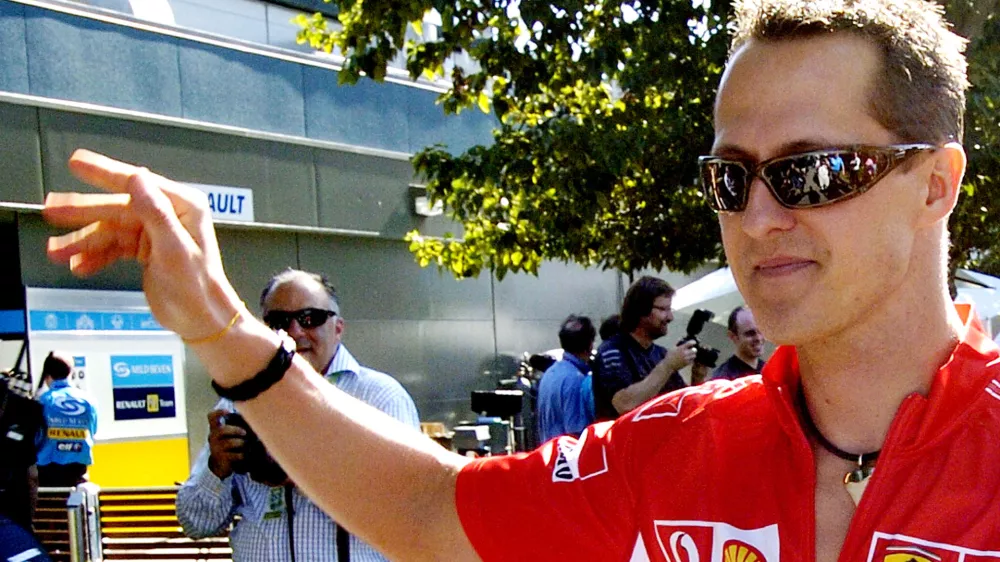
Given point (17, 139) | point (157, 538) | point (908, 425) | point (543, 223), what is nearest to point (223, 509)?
point (908, 425)

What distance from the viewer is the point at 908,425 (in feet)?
5.26

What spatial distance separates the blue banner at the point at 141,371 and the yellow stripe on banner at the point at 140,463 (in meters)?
0.62

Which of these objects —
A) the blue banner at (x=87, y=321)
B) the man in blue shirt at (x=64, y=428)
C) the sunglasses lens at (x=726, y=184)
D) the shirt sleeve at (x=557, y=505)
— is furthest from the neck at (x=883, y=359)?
the blue banner at (x=87, y=321)

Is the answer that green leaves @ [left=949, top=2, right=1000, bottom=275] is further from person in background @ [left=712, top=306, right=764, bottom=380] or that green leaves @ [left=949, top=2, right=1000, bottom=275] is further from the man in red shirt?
the man in red shirt

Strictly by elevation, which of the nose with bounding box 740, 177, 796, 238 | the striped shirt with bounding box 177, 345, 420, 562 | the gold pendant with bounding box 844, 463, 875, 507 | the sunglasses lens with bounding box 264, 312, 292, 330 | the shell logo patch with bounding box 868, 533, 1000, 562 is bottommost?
the striped shirt with bounding box 177, 345, 420, 562

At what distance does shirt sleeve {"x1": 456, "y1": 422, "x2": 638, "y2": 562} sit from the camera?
5.94 ft

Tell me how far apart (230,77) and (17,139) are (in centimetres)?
282

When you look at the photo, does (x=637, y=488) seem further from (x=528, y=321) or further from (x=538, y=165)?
(x=528, y=321)

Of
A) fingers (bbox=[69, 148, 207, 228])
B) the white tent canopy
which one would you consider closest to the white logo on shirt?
fingers (bbox=[69, 148, 207, 228])

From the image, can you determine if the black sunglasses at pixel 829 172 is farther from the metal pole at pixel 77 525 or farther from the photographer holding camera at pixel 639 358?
the metal pole at pixel 77 525

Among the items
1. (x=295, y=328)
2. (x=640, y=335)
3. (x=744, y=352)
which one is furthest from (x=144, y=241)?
(x=744, y=352)

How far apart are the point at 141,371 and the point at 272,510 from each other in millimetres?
8893

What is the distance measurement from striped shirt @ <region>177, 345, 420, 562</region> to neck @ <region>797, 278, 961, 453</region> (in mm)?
2650

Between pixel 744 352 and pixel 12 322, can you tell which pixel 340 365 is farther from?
pixel 12 322
